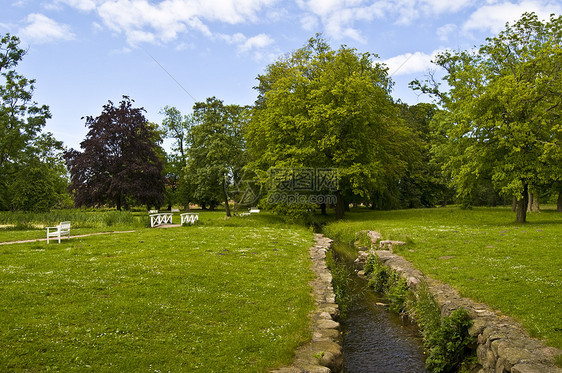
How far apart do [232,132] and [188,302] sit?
43.3 m

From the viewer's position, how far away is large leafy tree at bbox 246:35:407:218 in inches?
1320

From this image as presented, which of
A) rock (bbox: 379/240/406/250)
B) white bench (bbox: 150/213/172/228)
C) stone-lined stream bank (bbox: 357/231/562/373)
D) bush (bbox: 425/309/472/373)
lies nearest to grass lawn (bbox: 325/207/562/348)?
stone-lined stream bank (bbox: 357/231/562/373)

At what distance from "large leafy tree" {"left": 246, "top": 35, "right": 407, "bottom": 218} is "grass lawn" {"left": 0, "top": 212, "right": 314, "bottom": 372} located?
20565mm

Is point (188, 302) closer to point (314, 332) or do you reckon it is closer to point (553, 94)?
point (314, 332)

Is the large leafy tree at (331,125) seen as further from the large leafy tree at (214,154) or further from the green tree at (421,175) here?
the green tree at (421,175)

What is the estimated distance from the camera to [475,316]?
8.54m

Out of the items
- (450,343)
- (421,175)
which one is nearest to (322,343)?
(450,343)

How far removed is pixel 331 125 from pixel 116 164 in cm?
2322

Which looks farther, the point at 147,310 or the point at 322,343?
the point at 147,310

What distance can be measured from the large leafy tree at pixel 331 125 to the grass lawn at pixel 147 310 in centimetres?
2056

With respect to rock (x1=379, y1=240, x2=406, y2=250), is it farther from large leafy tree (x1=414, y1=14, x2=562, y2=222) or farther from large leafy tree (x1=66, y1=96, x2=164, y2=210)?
large leafy tree (x1=66, y1=96, x2=164, y2=210)

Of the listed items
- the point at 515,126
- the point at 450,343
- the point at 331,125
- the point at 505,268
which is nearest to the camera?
the point at 450,343

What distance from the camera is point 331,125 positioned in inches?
1330

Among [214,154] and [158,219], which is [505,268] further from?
[214,154]
